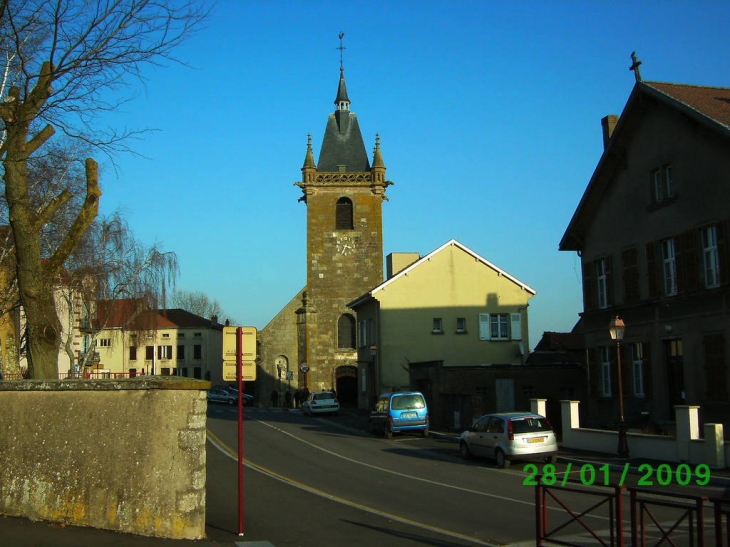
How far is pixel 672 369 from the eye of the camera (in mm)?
24812

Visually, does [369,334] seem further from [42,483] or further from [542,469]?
[42,483]

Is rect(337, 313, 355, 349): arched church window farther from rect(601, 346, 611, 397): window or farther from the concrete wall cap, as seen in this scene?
the concrete wall cap

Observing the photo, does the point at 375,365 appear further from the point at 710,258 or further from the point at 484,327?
the point at 710,258

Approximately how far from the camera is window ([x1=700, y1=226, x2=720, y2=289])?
22.7 meters

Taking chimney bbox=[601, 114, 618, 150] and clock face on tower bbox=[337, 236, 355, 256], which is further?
clock face on tower bbox=[337, 236, 355, 256]

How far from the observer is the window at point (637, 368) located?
2638 cm

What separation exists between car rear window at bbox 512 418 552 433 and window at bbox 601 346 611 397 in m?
8.35

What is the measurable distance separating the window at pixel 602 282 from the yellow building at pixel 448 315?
15.0 metres

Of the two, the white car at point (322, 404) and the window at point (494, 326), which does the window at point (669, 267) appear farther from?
the white car at point (322, 404)

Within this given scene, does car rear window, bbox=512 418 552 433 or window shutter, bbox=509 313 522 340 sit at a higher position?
window shutter, bbox=509 313 522 340

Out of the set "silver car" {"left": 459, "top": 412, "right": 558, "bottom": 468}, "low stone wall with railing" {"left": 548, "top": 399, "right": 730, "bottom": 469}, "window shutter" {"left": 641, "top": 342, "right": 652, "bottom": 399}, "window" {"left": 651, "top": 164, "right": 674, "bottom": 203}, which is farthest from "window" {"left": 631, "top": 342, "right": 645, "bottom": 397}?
"silver car" {"left": 459, "top": 412, "right": 558, "bottom": 468}

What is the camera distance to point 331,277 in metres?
60.9

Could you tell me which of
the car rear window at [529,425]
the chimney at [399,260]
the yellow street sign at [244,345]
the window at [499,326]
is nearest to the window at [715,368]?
the car rear window at [529,425]

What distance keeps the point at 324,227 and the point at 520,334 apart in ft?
71.9
